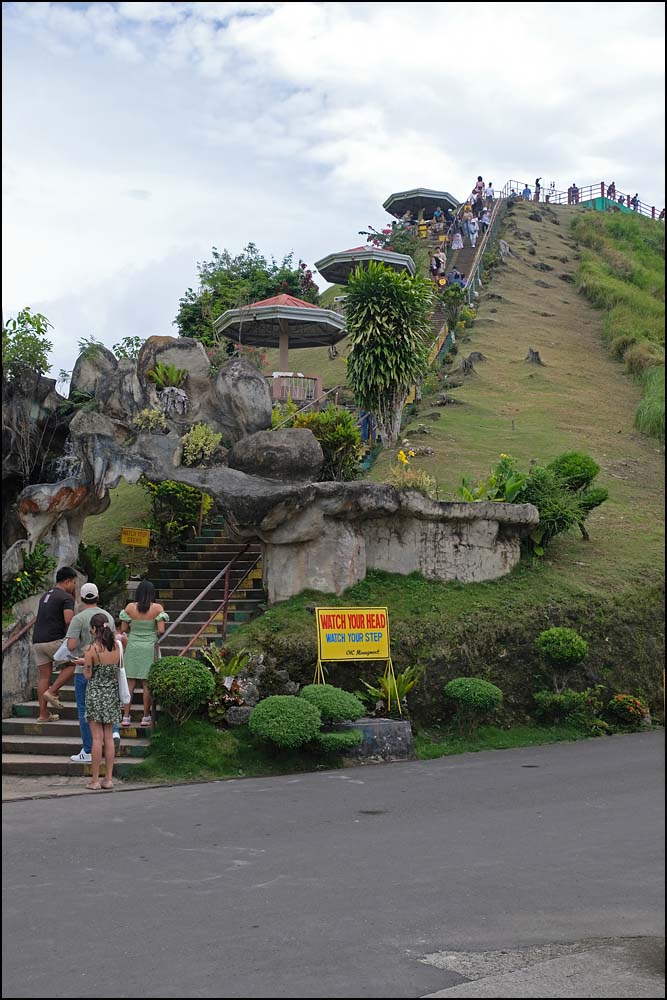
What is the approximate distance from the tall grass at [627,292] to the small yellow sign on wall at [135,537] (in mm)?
8956

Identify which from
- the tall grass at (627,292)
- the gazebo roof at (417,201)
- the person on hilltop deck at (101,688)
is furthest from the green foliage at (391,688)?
the gazebo roof at (417,201)

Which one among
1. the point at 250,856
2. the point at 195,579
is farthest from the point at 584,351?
the point at 250,856

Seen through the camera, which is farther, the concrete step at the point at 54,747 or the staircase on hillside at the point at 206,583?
the staircase on hillside at the point at 206,583

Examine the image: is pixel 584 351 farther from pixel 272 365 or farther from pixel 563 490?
pixel 563 490

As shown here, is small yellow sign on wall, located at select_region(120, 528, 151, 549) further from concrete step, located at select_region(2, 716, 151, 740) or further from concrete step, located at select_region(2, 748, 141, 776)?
concrete step, located at select_region(2, 748, 141, 776)

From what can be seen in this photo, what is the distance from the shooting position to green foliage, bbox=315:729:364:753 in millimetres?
11219

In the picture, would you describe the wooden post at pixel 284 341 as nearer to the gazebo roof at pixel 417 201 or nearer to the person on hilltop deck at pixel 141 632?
the person on hilltop deck at pixel 141 632

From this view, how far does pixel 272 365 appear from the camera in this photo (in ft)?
124

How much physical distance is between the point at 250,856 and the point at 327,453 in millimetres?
9781

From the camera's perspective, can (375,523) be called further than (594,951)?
Yes

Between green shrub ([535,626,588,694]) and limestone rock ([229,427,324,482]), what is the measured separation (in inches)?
157

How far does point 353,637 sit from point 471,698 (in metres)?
1.70

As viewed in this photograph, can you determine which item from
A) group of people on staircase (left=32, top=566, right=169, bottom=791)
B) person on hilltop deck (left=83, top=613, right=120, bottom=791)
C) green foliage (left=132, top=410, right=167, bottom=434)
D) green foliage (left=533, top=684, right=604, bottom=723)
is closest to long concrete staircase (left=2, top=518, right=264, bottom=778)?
group of people on staircase (left=32, top=566, right=169, bottom=791)

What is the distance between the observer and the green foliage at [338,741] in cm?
1122
